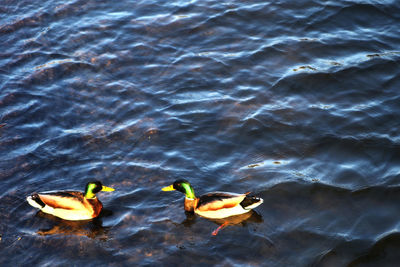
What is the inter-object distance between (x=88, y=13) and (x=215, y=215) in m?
8.69

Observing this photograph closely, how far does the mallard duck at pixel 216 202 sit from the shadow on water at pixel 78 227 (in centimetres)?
143

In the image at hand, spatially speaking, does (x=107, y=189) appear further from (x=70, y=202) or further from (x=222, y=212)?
(x=222, y=212)

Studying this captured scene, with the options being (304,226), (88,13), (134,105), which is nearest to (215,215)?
(304,226)

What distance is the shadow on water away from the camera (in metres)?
9.35

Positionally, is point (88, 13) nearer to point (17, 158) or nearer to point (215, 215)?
point (17, 158)

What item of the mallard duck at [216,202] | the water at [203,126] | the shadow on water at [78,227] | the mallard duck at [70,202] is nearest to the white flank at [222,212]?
the mallard duck at [216,202]

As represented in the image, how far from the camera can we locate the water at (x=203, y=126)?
29.5 ft

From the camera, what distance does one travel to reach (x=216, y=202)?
9.33 m

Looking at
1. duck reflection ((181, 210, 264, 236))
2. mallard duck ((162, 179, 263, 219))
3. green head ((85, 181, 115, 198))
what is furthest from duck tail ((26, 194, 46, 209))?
duck reflection ((181, 210, 264, 236))

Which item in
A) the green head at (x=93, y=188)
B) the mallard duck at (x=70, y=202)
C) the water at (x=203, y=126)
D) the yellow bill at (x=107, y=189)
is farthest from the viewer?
the yellow bill at (x=107, y=189)

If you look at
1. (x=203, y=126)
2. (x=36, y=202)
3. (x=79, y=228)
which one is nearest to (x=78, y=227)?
(x=79, y=228)

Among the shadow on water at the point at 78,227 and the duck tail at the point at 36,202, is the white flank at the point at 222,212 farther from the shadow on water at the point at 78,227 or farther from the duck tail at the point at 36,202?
the duck tail at the point at 36,202

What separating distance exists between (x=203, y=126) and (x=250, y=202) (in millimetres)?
2742

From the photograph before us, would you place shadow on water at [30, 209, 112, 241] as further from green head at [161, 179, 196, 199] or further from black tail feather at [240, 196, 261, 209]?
black tail feather at [240, 196, 261, 209]
